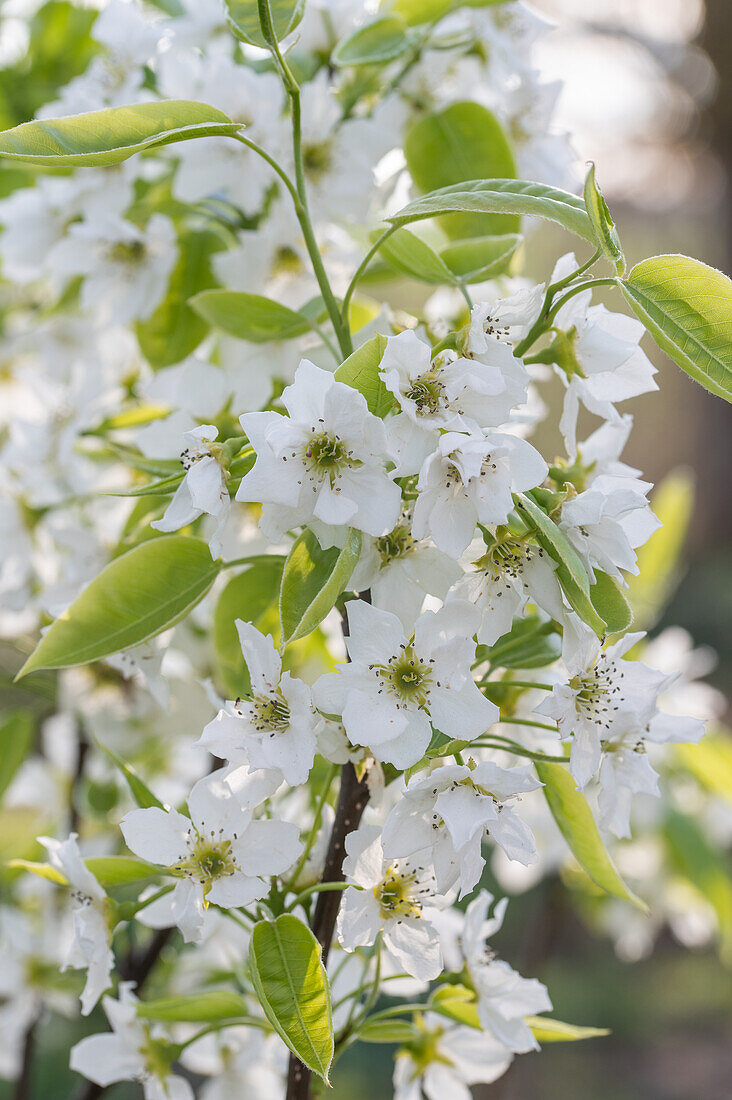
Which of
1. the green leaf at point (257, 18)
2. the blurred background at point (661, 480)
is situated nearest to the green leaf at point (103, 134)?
the green leaf at point (257, 18)

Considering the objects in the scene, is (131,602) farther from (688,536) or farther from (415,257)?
(688,536)

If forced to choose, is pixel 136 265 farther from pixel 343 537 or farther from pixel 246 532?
pixel 343 537

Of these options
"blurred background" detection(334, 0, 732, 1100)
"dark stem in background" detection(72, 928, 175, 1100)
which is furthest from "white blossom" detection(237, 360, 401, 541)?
"blurred background" detection(334, 0, 732, 1100)

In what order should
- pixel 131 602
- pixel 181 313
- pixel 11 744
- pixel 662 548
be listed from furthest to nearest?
Result: pixel 662 548, pixel 11 744, pixel 181 313, pixel 131 602

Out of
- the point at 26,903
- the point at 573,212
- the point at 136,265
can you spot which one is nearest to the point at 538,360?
the point at 573,212

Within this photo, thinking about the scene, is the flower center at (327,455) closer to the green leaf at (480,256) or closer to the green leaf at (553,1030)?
the green leaf at (480,256)

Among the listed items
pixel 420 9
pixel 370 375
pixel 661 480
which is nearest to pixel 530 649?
pixel 370 375

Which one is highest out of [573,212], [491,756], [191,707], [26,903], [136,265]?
[573,212]
